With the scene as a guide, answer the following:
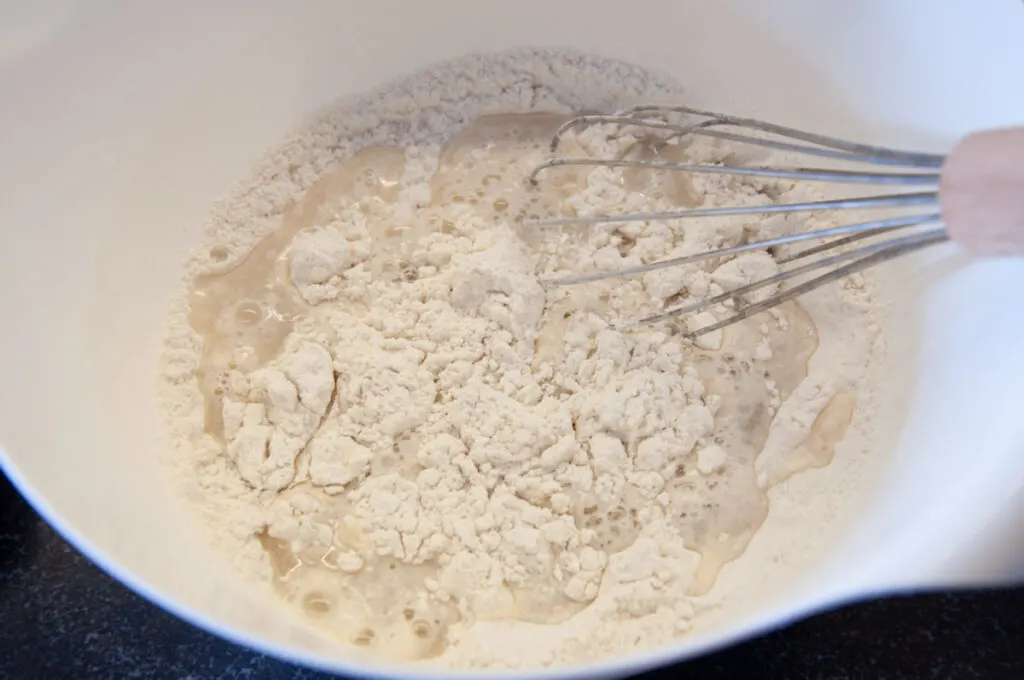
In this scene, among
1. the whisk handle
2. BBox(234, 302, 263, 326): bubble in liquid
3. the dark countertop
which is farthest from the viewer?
BBox(234, 302, 263, 326): bubble in liquid

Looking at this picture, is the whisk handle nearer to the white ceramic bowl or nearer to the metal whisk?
the metal whisk

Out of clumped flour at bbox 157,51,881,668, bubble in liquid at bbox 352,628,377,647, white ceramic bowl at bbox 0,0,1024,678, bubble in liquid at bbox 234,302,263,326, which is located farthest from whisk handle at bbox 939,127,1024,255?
bubble in liquid at bbox 234,302,263,326

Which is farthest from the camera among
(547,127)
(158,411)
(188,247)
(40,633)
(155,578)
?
(547,127)

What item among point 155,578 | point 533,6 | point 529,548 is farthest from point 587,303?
point 155,578

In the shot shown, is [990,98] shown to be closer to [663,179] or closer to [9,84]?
[663,179]

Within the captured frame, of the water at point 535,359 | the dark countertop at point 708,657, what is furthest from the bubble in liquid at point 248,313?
the dark countertop at point 708,657

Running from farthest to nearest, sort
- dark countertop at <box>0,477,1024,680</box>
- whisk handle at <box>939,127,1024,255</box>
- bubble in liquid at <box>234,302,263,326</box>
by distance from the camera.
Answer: bubble in liquid at <box>234,302,263,326</box> → dark countertop at <box>0,477,1024,680</box> → whisk handle at <box>939,127,1024,255</box>

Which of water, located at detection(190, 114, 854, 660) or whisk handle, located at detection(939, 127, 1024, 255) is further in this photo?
water, located at detection(190, 114, 854, 660)
